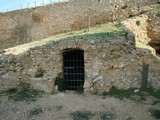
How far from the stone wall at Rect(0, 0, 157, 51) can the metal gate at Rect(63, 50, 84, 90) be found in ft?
28.5

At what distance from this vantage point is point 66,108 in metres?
13.4

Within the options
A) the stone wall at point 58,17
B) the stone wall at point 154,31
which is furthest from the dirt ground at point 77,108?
the stone wall at point 58,17

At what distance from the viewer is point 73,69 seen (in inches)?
619

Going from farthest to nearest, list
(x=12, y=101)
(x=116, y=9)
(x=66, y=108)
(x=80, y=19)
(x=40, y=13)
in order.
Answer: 1. (x=40, y=13)
2. (x=80, y=19)
3. (x=116, y=9)
4. (x=12, y=101)
5. (x=66, y=108)

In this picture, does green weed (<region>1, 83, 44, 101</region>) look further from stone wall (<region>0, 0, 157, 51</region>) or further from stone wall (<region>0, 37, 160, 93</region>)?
stone wall (<region>0, 0, 157, 51</region>)

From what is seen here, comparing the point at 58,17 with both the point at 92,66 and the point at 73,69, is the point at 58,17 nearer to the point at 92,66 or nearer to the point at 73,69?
the point at 73,69

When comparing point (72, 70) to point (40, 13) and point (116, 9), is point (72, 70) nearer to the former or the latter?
point (116, 9)

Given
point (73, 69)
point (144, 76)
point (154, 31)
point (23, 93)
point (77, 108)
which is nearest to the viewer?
point (77, 108)

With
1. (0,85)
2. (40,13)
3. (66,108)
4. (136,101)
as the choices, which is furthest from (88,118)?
(40,13)

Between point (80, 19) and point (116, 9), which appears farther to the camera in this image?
point (80, 19)

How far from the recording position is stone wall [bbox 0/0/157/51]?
24.5m

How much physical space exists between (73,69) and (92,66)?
3.58 ft

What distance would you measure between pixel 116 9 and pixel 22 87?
462 inches

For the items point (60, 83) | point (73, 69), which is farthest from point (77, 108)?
point (73, 69)
